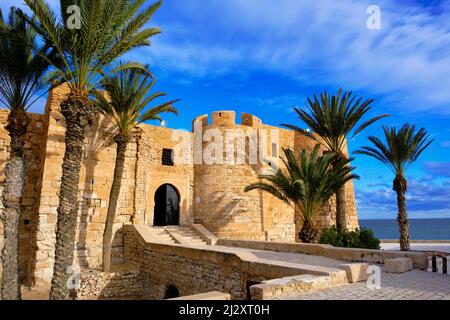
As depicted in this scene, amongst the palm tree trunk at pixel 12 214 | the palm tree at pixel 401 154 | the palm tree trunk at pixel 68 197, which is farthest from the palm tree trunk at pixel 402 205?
the palm tree trunk at pixel 12 214

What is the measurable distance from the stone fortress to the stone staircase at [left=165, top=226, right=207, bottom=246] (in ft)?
2.23

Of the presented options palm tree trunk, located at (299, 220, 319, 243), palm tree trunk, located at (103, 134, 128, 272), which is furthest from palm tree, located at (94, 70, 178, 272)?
palm tree trunk, located at (299, 220, 319, 243)

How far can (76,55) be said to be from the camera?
825 centimetres

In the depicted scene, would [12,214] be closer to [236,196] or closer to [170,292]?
[170,292]

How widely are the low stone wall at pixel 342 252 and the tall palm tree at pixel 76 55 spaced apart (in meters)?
7.58

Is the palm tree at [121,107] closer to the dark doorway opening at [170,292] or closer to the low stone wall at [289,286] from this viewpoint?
the dark doorway opening at [170,292]

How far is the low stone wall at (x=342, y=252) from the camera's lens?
27.7 feet

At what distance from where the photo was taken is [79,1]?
8.12 m

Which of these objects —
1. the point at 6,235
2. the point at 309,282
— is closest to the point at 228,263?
the point at 309,282

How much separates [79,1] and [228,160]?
10605 millimetres

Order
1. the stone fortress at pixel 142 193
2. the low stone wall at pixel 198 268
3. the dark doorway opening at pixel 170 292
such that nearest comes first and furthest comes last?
the low stone wall at pixel 198 268 → the dark doorway opening at pixel 170 292 → the stone fortress at pixel 142 193

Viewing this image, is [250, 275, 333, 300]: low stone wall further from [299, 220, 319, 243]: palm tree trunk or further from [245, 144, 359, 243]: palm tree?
[299, 220, 319, 243]: palm tree trunk
